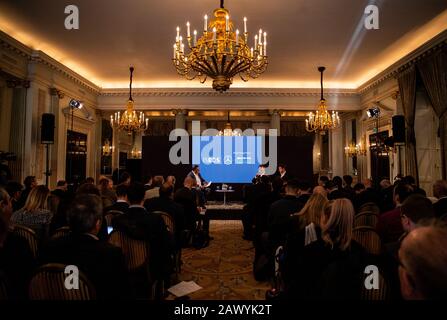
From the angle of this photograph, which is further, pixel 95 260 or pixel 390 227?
pixel 390 227

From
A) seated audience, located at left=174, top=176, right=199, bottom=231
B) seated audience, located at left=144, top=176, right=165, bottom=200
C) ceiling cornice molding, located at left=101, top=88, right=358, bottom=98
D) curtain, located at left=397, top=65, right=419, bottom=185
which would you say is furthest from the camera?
ceiling cornice molding, located at left=101, top=88, right=358, bottom=98

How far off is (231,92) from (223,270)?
23.6 feet

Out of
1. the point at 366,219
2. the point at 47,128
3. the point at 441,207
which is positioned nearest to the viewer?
the point at 441,207

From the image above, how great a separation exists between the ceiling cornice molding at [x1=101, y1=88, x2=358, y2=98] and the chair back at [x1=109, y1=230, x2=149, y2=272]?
8.05 metres

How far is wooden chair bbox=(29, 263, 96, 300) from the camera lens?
1250 mm

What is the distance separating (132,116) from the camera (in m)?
7.43

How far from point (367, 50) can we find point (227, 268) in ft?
21.3

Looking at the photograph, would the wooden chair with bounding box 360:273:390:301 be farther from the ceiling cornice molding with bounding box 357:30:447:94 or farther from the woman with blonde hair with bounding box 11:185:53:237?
the ceiling cornice molding with bounding box 357:30:447:94

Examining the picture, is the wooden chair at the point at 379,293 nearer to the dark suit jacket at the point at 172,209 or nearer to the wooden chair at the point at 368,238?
the wooden chair at the point at 368,238

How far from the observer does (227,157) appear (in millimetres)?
10734

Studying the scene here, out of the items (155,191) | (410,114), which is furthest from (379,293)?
(410,114)

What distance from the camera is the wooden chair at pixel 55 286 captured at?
4.10 feet

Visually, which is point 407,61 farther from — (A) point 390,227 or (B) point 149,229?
(B) point 149,229

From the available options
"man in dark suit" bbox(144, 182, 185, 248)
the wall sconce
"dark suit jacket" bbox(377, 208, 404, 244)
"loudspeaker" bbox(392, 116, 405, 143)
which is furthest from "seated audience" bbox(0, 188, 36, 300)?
the wall sconce
